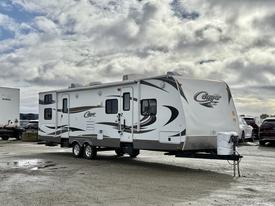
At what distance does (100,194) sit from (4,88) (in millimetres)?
23107

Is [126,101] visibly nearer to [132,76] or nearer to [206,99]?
[132,76]

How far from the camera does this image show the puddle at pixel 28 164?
51.7 ft

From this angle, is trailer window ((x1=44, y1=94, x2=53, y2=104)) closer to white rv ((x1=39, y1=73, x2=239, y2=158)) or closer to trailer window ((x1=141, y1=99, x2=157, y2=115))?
white rv ((x1=39, y1=73, x2=239, y2=158))

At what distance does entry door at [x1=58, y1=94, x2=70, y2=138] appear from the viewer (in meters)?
19.7

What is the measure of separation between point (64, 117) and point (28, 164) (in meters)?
3.64

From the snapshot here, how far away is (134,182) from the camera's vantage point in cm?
1211

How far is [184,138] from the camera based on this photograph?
13.9 meters

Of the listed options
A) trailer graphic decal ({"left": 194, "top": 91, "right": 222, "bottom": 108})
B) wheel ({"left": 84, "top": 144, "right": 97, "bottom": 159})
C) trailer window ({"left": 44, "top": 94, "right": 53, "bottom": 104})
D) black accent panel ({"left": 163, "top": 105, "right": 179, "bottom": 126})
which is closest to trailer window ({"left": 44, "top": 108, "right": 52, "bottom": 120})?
trailer window ({"left": 44, "top": 94, "right": 53, "bottom": 104})

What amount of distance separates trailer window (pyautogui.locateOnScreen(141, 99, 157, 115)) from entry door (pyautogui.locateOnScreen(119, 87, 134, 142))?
0.57 m

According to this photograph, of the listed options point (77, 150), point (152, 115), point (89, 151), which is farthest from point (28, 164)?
point (152, 115)

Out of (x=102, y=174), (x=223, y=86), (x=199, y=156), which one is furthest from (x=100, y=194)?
(x=223, y=86)

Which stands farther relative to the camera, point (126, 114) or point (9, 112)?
point (9, 112)

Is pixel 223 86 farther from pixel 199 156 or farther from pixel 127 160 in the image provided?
pixel 127 160

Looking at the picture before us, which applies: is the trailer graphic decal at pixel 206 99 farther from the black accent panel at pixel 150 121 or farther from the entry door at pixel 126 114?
the entry door at pixel 126 114
